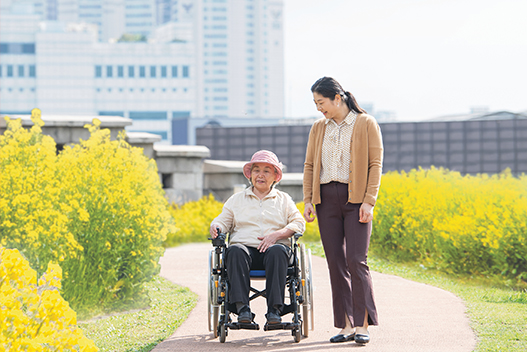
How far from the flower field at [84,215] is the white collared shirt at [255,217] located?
148 centimetres

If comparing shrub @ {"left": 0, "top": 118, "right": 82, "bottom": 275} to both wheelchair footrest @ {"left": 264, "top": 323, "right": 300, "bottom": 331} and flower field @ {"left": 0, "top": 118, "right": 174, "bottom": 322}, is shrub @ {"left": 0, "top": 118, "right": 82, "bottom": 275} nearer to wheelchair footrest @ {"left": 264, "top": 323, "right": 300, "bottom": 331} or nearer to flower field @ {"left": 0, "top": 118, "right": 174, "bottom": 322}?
flower field @ {"left": 0, "top": 118, "right": 174, "bottom": 322}

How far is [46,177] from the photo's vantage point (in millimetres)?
5766

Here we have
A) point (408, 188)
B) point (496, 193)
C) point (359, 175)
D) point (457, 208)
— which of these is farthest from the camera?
point (408, 188)

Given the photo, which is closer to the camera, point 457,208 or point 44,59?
point 457,208

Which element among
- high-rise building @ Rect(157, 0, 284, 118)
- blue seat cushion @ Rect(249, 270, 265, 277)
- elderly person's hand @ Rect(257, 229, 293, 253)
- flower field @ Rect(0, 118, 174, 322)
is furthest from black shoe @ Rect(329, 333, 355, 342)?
high-rise building @ Rect(157, 0, 284, 118)

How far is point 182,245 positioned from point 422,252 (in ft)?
13.0

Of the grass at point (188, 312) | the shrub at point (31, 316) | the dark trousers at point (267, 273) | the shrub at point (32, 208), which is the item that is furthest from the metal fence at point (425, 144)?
the shrub at point (31, 316)

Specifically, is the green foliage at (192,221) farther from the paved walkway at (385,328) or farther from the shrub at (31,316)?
the shrub at (31,316)

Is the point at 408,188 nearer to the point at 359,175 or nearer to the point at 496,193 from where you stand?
the point at 496,193

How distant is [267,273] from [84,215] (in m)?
2.10

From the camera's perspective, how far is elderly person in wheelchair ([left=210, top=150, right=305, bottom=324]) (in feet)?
14.3

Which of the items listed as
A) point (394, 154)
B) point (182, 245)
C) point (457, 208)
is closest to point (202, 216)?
point (182, 245)

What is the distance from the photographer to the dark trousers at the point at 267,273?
434 cm

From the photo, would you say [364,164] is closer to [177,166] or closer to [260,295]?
[260,295]
